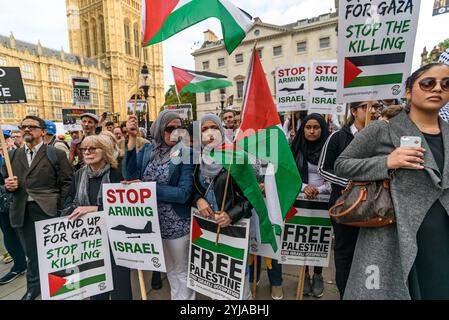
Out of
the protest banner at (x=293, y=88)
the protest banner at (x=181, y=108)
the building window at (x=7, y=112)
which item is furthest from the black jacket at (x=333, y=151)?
the building window at (x=7, y=112)

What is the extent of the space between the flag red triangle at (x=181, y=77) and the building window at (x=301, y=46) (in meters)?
31.2

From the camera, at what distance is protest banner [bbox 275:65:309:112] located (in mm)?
4840

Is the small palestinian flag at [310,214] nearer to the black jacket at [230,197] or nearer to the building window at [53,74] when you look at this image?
the black jacket at [230,197]

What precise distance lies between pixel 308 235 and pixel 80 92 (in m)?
6.56

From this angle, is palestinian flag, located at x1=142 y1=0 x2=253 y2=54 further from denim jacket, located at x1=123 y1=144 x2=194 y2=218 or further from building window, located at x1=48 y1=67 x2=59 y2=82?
building window, located at x1=48 y1=67 x2=59 y2=82

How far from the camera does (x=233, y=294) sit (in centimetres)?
222

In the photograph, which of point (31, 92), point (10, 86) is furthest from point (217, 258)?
point (31, 92)

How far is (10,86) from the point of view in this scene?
307 centimetres

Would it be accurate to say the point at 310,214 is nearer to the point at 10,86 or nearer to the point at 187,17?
the point at 187,17

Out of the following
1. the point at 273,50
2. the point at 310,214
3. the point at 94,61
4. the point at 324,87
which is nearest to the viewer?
the point at 310,214

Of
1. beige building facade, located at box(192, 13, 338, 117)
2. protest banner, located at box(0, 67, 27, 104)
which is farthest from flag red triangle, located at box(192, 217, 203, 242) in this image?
beige building facade, located at box(192, 13, 338, 117)

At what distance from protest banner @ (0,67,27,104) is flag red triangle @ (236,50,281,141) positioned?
2.76 meters
